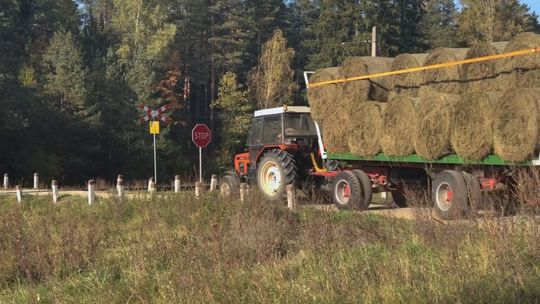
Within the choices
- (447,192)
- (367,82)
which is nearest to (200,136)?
(367,82)

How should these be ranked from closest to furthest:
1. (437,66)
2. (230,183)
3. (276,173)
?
(437,66), (276,173), (230,183)

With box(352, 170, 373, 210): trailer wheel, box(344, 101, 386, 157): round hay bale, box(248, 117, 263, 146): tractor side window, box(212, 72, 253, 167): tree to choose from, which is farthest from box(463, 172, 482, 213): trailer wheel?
box(212, 72, 253, 167): tree

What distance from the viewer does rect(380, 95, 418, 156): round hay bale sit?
11.3 metres

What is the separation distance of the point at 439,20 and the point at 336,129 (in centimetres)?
7300

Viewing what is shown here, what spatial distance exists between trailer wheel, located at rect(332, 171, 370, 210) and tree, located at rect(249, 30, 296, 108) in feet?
120

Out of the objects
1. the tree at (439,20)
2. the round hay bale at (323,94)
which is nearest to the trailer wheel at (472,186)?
the round hay bale at (323,94)

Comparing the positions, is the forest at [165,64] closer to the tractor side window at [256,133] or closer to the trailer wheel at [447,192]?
the tractor side window at [256,133]

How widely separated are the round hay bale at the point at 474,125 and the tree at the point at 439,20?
166 feet

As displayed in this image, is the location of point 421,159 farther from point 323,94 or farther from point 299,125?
point 299,125

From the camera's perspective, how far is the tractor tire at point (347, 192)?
1292cm

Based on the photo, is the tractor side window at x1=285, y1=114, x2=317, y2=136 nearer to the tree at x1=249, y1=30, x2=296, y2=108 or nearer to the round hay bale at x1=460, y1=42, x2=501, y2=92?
the round hay bale at x1=460, y1=42, x2=501, y2=92

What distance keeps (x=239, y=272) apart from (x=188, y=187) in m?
12.5

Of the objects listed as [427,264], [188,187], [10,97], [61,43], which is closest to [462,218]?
[427,264]

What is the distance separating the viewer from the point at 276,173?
15234 millimetres
